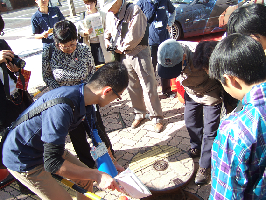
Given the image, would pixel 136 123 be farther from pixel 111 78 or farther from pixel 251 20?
pixel 251 20

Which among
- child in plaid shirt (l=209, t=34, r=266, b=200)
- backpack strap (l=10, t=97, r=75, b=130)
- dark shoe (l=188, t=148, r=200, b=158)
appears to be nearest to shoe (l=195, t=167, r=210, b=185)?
dark shoe (l=188, t=148, r=200, b=158)

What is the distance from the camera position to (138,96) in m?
4.13

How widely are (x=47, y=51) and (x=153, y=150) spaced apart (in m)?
2.12

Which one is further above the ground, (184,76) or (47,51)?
(47,51)

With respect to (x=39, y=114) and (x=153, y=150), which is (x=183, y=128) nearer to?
(x=153, y=150)

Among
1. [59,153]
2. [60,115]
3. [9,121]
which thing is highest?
[60,115]

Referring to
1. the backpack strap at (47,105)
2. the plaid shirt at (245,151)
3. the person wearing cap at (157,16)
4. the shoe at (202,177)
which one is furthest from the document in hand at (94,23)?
the plaid shirt at (245,151)

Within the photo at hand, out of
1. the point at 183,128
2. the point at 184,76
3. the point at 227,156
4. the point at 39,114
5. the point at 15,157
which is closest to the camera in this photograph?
the point at 227,156

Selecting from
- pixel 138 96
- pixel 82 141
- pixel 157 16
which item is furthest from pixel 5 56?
pixel 157 16

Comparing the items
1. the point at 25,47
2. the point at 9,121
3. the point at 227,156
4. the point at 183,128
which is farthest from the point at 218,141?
the point at 25,47

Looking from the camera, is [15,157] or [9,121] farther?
[9,121]

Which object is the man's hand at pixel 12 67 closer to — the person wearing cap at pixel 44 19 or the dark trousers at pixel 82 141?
the dark trousers at pixel 82 141

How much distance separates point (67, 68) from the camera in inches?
108

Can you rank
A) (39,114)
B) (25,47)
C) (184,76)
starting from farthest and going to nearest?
1. (25,47)
2. (184,76)
3. (39,114)
